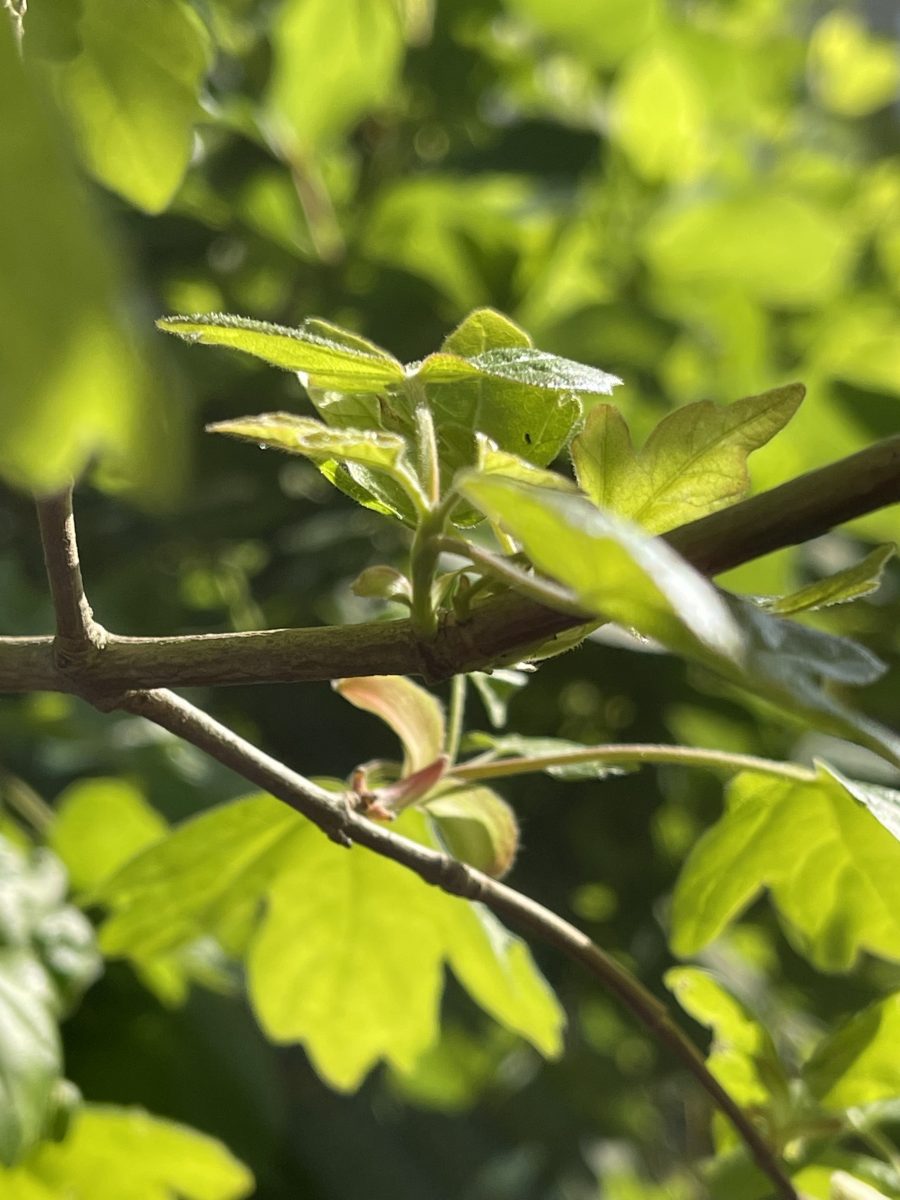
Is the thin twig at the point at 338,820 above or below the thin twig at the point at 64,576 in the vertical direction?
below

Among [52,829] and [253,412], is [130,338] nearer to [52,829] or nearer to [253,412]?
[52,829]

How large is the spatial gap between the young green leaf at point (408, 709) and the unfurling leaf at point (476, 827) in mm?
15

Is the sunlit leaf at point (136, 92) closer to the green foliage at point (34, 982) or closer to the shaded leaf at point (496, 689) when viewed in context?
the shaded leaf at point (496, 689)

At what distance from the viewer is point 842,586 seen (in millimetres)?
280

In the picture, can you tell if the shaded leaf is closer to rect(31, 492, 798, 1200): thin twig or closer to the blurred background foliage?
rect(31, 492, 798, 1200): thin twig

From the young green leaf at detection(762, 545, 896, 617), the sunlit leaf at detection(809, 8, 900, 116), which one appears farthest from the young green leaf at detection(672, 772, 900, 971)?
the sunlit leaf at detection(809, 8, 900, 116)

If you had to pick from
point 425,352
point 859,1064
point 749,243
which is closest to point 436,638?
point 859,1064

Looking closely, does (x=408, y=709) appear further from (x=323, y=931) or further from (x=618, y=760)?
(x=323, y=931)

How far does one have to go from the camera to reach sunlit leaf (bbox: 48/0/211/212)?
329 mm

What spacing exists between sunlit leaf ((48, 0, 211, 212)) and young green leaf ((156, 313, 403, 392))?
76mm

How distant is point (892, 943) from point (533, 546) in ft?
1.06

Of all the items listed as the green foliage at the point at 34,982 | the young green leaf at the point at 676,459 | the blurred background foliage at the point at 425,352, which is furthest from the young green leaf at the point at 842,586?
the blurred background foliage at the point at 425,352

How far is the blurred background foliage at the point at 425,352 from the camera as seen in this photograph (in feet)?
2.63

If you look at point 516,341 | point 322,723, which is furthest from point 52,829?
point 516,341
